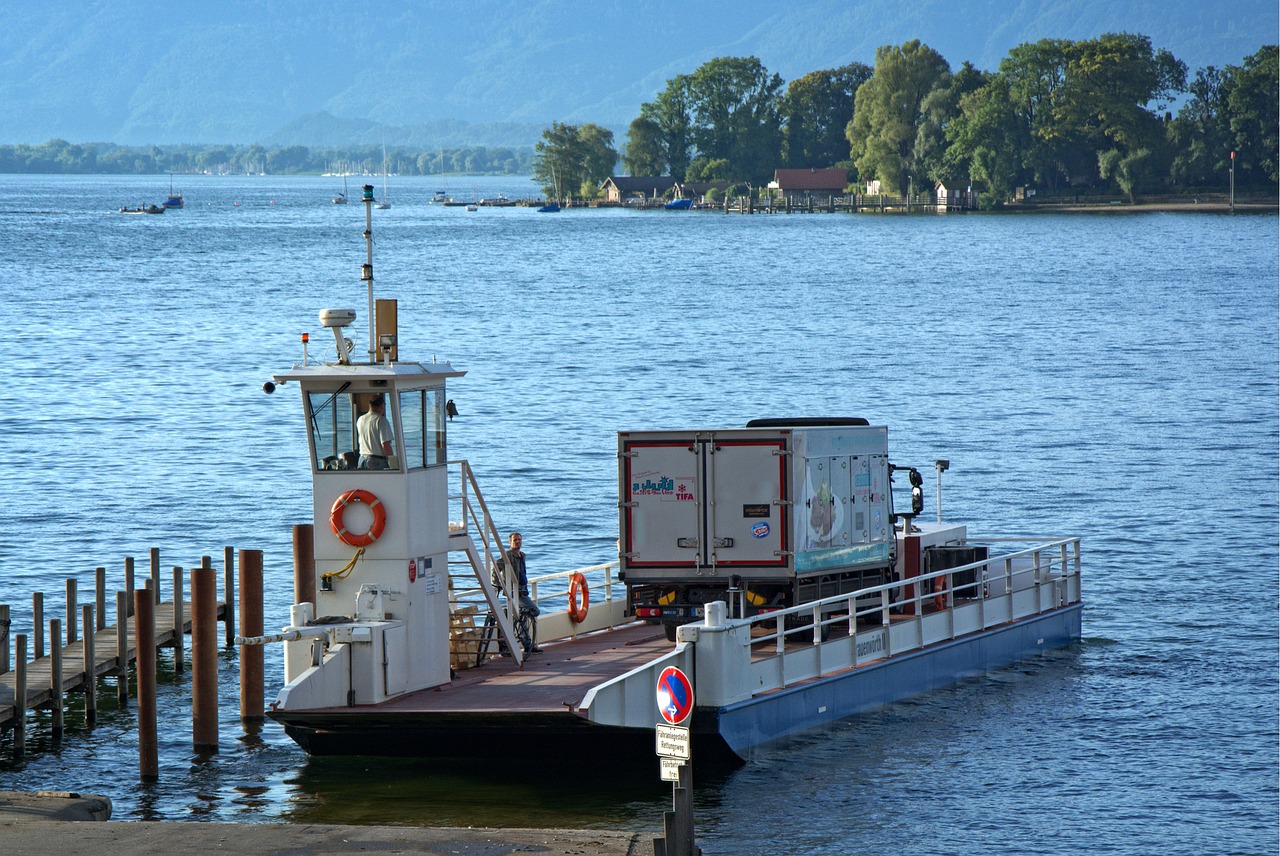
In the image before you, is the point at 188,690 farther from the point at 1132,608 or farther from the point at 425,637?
the point at 1132,608

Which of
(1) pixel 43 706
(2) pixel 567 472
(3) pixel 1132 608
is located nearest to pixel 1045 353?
(2) pixel 567 472

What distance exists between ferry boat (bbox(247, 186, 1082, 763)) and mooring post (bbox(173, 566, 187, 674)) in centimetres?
429

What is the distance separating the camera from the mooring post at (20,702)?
70.2 feet

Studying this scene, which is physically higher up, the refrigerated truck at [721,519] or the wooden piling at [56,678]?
the refrigerated truck at [721,519]

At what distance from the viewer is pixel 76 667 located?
2392 cm

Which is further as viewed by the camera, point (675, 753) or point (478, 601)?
point (478, 601)

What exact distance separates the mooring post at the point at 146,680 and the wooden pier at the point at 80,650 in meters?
0.11

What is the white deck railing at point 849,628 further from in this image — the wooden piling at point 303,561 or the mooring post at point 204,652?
the wooden piling at point 303,561

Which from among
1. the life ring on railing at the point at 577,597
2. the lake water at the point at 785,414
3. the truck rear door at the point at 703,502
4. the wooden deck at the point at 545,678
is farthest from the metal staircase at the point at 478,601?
the life ring on railing at the point at 577,597

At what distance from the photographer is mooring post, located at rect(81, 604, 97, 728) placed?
23.6m

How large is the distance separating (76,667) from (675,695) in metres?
12.2

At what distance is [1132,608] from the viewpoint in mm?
33062

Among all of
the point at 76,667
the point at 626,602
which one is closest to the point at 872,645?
the point at 626,602

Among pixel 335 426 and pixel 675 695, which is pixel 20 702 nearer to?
pixel 335 426
